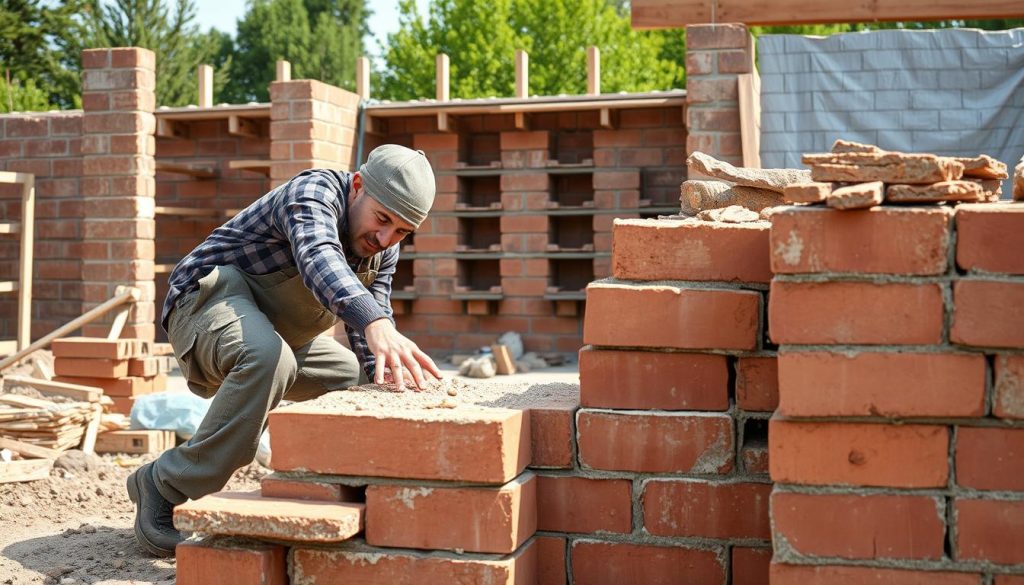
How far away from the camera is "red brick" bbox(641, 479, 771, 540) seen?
246 cm

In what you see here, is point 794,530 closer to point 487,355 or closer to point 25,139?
point 487,355

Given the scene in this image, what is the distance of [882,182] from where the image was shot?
214cm

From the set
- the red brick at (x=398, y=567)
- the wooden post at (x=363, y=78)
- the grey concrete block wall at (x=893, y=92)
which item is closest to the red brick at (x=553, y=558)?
the red brick at (x=398, y=567)

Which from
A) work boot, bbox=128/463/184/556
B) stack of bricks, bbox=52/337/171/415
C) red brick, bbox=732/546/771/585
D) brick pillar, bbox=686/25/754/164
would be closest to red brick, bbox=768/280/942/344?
red brick, bbox=732/546/771/585

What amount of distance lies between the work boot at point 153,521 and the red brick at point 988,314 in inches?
88.9

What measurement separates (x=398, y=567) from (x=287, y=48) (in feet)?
111

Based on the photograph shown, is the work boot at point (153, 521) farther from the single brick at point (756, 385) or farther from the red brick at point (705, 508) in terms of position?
the single brick at point (756, 385)

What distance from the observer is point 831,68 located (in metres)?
7.41

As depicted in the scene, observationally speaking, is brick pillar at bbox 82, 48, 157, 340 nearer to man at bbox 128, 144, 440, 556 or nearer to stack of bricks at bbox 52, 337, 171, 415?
stack of bricks at bbox 52, 337, 171, 415

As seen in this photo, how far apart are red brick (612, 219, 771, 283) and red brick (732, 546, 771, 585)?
622 millimetres

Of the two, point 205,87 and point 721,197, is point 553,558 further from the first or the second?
point 205,87

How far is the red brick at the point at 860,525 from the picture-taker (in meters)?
2.12

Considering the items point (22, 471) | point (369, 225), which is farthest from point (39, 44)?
point (369, 225)

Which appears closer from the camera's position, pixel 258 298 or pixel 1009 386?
pixel 1009 386
